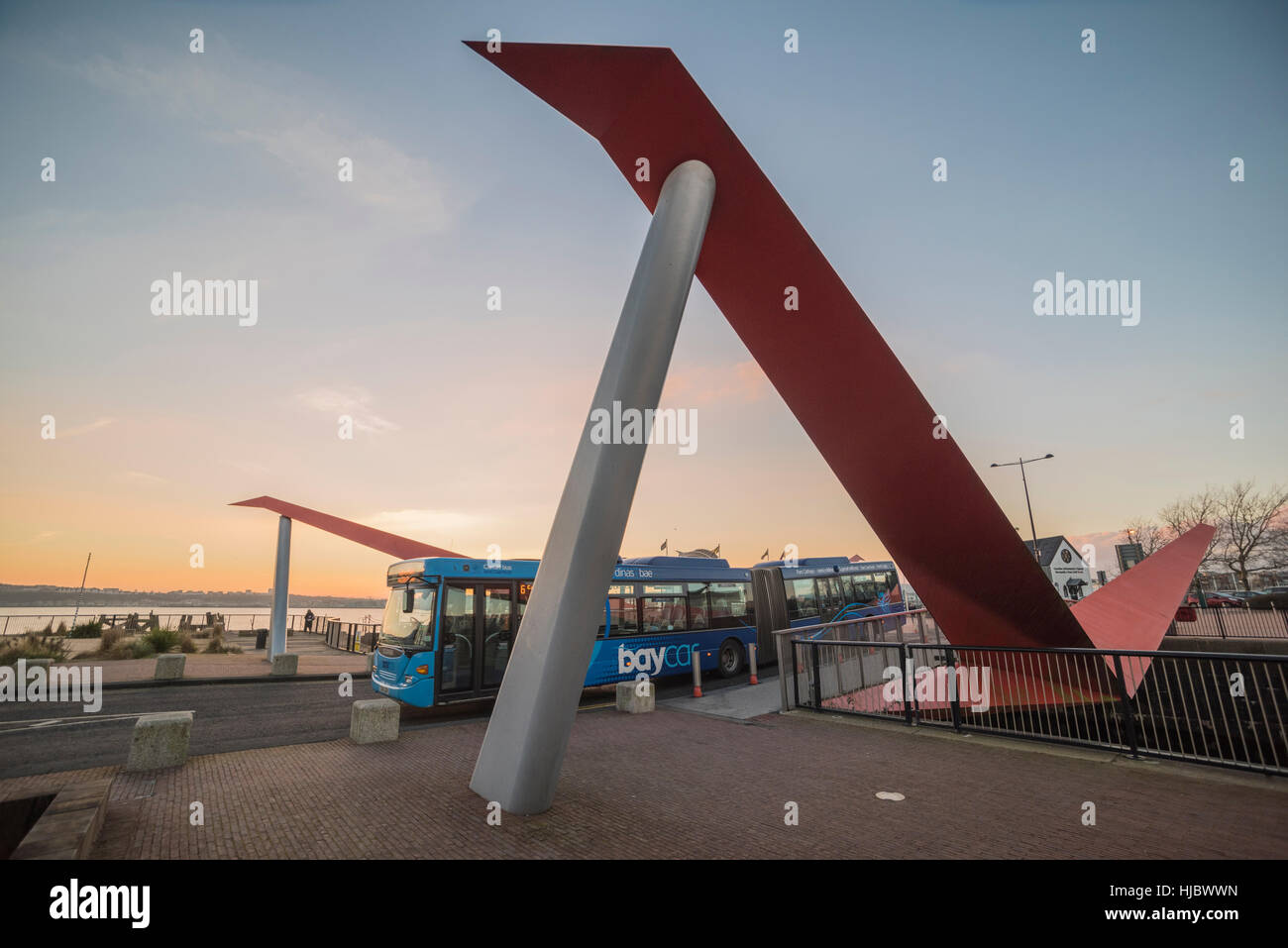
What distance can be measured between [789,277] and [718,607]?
10823 mm

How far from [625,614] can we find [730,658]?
464 cm

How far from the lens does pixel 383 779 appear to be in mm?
6766

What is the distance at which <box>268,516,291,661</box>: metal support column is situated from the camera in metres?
20.8

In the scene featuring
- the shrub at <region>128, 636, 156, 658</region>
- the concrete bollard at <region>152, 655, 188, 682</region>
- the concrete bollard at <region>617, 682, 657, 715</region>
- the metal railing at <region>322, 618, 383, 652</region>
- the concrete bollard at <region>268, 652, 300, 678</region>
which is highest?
the concrete bollard at <region>617, 682, 657, 715</region>

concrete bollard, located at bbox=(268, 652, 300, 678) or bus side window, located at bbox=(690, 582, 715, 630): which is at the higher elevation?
bus side window, located at bbox=(690, 582, 715, 630)

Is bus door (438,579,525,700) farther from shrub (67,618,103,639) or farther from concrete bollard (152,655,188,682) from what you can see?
shrub (67,618,103,639)

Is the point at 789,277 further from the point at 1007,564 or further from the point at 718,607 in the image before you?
the point at 718,607

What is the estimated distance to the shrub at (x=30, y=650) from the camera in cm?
1555

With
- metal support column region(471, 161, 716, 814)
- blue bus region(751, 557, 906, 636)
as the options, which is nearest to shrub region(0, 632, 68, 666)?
metal support column region(471, 161, 716, 814)

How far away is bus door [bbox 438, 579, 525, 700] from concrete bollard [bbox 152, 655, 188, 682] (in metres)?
9.87

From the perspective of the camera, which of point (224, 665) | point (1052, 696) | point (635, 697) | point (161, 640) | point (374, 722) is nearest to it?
point (1052, 696)

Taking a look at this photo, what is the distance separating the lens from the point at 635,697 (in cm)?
1139

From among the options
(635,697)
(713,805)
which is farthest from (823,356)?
(635,697)

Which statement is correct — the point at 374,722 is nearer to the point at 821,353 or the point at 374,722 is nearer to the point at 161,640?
the point at 821,353
